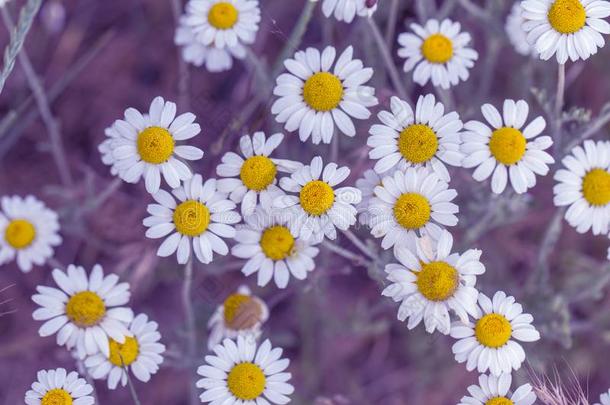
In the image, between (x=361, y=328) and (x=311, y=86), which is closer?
(x=311, y=86)

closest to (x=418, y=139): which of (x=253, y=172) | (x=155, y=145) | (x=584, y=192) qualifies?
(x=253, y=172)

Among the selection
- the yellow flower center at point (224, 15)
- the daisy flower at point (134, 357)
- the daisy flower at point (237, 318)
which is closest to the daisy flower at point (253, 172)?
the daisy flower at point (237, 318)

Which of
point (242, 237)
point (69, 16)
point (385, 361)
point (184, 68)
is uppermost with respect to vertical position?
point (69, 16)

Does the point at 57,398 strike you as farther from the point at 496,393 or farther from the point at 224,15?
the point at 224,15

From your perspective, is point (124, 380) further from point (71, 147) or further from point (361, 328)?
point (71, 147)

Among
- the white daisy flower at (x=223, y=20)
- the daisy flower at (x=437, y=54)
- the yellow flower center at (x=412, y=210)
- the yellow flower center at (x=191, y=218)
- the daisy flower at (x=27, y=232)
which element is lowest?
the yellow flower center at (x=412, y=210)

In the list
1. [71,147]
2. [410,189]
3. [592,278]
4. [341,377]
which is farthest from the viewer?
[71,147]

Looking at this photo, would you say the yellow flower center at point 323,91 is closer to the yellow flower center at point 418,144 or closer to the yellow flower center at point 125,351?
the yellow flower center at point 418,144

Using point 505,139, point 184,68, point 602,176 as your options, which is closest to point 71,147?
point 184,68
